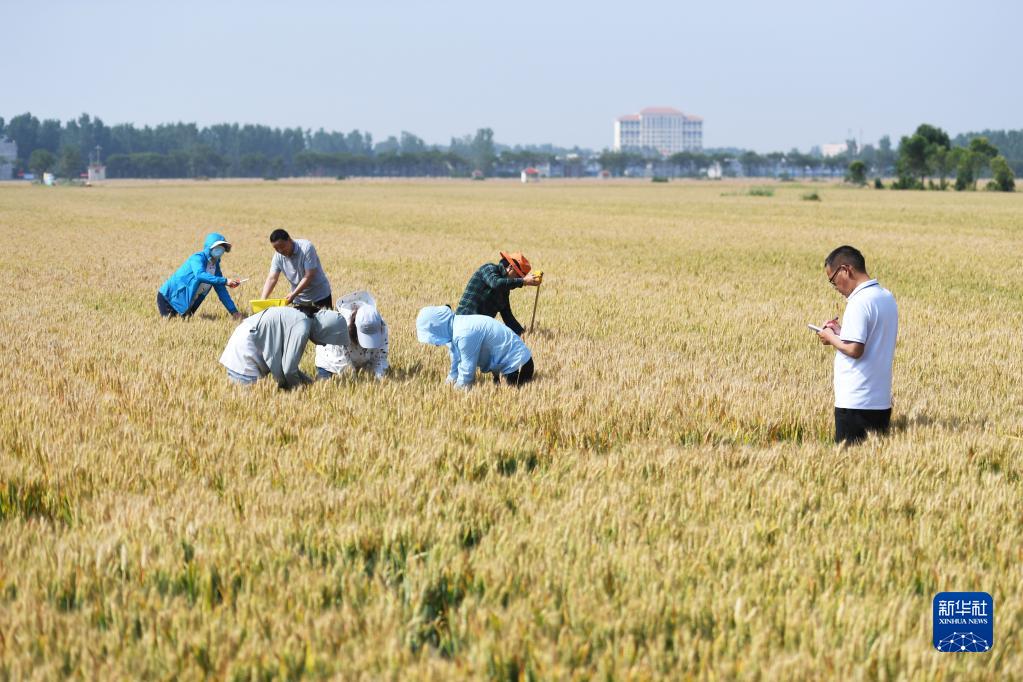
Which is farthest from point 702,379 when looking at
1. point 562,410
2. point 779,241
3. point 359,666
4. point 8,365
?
point 779,241

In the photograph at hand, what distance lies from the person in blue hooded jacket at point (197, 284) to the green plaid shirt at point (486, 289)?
4.11 metres

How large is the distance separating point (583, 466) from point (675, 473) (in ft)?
1.85

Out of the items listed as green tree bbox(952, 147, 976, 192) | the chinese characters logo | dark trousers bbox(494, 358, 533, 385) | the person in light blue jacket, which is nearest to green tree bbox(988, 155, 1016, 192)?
green tree bbox(952, 147, 976, 192)

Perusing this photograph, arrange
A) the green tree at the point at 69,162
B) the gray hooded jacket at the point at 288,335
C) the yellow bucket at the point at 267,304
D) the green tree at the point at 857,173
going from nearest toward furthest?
the gray hooded jacket at the point at 288,335
the yellow bucket at the point at 267,304
the green tree at the point at 857,173
the green tree at the point at 69,162

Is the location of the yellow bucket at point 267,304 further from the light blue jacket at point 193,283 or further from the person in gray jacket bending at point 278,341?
the light blue jacket at point 193,283

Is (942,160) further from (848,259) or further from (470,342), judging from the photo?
(848,259)

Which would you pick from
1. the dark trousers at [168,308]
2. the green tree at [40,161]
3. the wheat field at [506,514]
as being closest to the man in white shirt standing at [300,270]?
the wheat field at [506,514]

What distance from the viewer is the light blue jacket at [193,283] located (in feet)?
38.8

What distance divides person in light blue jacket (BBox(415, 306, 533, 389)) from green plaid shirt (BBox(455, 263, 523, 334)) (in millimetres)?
878

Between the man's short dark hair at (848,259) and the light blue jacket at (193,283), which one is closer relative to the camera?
the man's short dark hair at (848,259)

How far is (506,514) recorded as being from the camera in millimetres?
4855

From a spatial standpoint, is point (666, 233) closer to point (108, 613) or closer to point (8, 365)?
point (8, 365)

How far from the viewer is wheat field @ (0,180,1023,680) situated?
11.2 feet

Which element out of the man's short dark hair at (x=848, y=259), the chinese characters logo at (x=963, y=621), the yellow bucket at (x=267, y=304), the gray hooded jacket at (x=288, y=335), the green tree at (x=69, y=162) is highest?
the green tree at (x=69, y=162)
